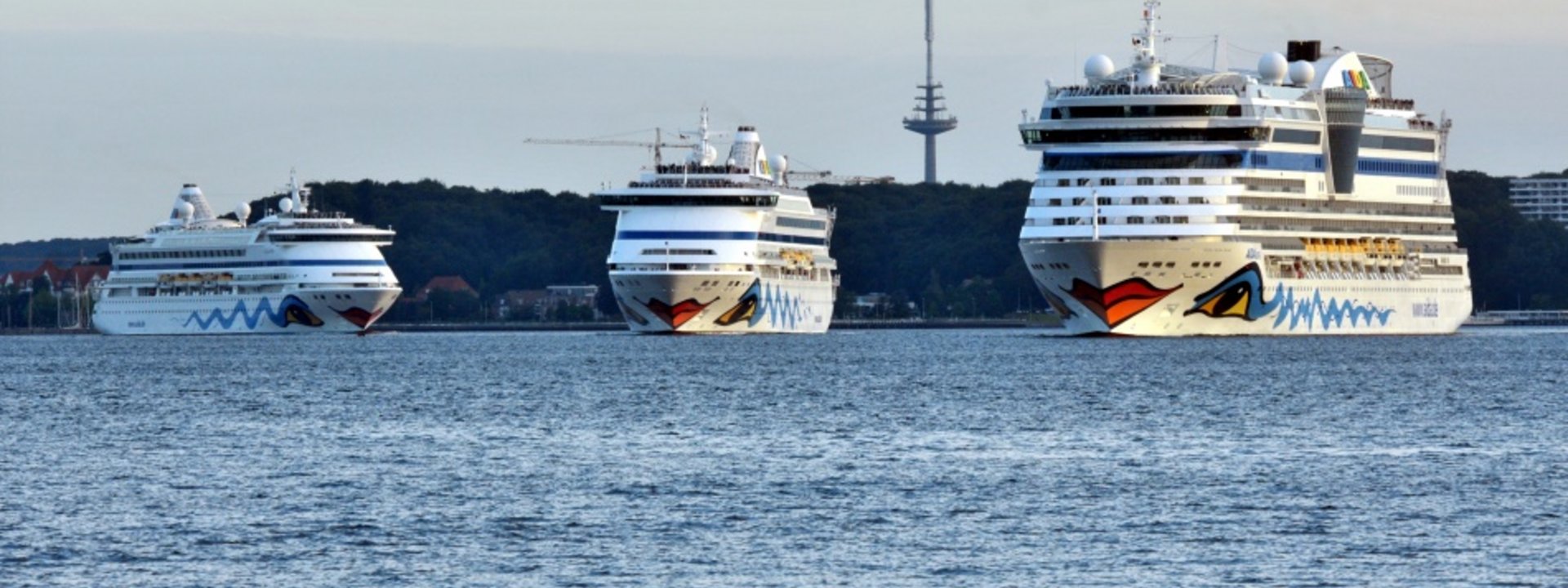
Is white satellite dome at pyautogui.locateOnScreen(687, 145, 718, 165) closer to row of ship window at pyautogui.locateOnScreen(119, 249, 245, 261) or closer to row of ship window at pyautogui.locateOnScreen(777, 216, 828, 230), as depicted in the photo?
row of ship window at pyautogui.locateOnScreen(777, 216, 828, 230)

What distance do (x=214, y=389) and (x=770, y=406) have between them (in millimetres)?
23866

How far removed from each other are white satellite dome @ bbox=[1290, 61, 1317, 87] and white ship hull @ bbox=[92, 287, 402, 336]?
67.6 meters

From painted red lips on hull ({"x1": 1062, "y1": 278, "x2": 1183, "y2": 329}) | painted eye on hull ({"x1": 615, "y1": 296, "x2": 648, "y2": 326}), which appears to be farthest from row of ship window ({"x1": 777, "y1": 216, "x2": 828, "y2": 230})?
painted red lips on hull ({"x1": 1062, "y1": 278, "x2": 1183, "y2": 329})

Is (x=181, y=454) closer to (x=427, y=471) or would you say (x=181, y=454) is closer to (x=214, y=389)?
(x=427, y=471)

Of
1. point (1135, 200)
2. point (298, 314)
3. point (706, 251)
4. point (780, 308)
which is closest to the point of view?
point (1135, 200)

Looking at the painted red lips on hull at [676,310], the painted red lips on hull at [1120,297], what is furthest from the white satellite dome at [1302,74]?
the painted red lips on hull at [676,310]

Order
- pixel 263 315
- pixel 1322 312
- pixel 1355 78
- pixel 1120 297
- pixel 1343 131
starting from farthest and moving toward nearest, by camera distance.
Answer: pixel 263 315 → pixel 1355 78 → pixel 1343 131 → pixel 1322 312 → pixel 1120 297

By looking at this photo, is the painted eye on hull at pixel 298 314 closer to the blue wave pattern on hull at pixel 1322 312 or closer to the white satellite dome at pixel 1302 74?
the white satellite dome at pixel 1302 74

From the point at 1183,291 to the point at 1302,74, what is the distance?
18.3 m

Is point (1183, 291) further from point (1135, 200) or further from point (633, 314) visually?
point (633, 314)

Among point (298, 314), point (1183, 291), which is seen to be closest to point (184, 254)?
point (298, 314)

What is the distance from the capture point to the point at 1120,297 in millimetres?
111812

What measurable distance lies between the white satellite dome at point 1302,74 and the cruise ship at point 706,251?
100 feet

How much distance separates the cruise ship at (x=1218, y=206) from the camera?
368 ft
